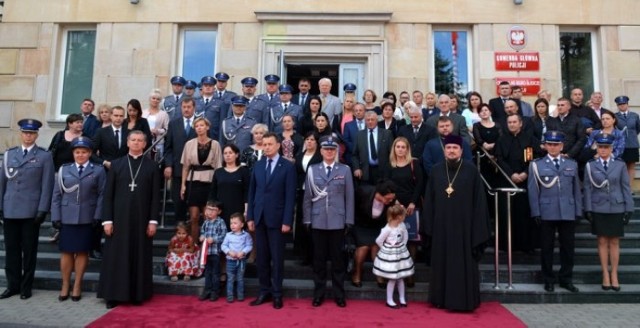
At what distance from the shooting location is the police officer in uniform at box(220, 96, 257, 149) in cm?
749

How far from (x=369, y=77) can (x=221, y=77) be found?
3.65m

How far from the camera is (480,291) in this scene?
6.14m

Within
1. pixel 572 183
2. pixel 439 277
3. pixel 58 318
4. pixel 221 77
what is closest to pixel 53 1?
pixel 221 77

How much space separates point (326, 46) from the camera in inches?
429

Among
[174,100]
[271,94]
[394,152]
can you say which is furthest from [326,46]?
[394,152]

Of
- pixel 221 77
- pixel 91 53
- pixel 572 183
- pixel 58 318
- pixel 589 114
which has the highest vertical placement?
pixel 91 53

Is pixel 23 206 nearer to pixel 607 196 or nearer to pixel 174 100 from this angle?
pixel 174 100

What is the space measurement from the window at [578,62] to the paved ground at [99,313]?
22.1ft

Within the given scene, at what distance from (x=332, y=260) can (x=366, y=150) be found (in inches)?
76.2

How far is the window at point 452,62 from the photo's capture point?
11117 millimetres

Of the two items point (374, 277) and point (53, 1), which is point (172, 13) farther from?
point (374, 277)

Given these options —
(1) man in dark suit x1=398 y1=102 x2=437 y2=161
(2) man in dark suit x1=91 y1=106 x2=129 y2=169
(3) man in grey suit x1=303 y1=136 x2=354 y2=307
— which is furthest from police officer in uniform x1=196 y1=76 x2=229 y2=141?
(1) man in dark suit x1=398 y1=102 x2=437 y2=161

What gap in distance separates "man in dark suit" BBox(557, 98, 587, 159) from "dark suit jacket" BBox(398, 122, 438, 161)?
2.23 metres

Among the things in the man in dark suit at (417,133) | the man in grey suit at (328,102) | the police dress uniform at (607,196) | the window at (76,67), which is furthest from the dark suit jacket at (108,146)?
the police dress uniform at (607,196)
